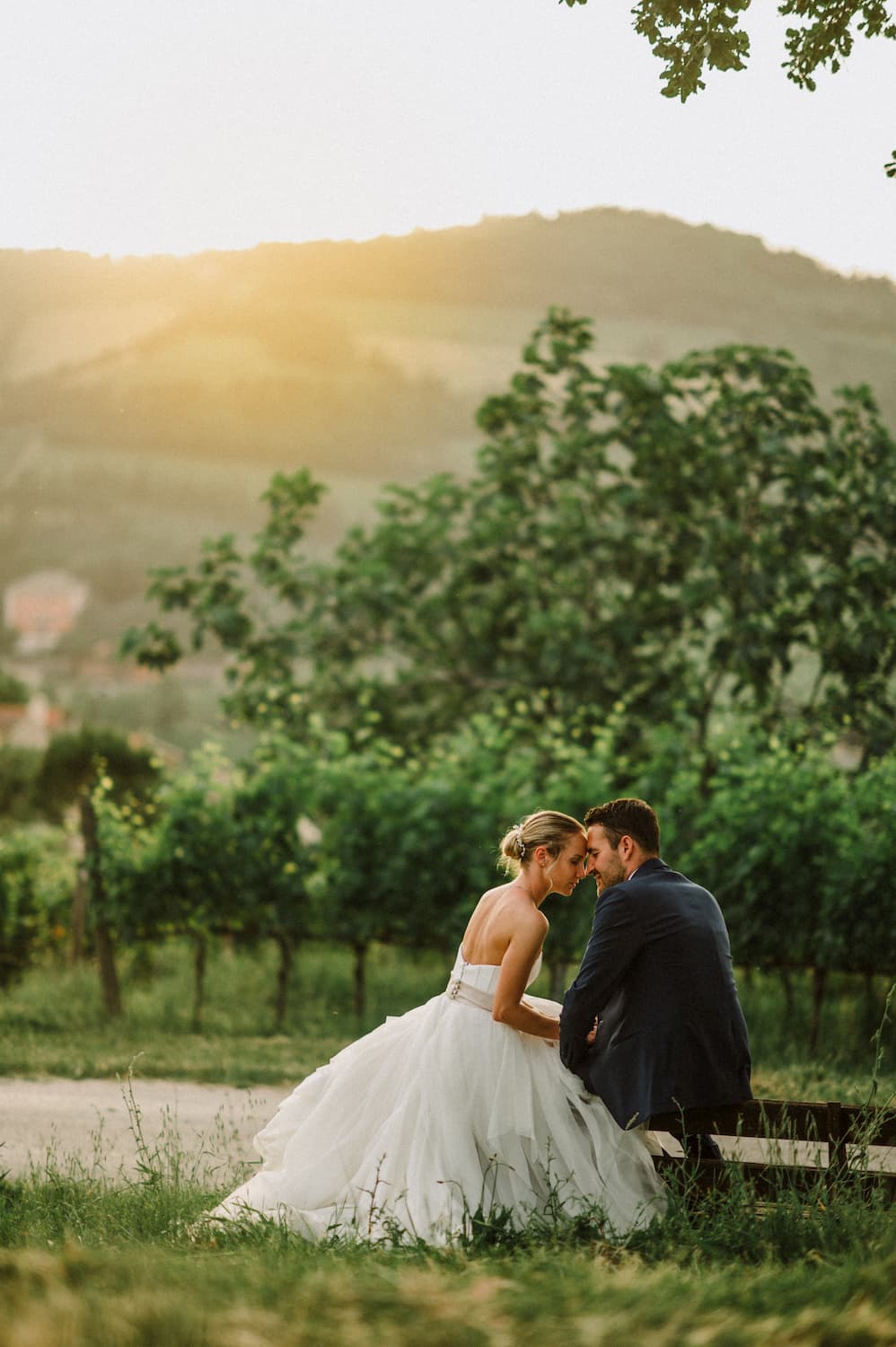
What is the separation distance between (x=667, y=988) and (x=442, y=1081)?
39.9 inches

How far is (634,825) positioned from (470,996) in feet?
3.39

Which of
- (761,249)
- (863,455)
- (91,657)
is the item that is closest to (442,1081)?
(863,455)

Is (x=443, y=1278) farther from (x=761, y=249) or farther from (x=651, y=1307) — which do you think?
(x=761, y=249)

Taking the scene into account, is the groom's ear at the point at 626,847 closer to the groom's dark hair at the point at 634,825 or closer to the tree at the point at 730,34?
the groom's dark hair at the point at 634,825

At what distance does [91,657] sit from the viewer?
98.1 meters

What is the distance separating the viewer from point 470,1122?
18.0 feet

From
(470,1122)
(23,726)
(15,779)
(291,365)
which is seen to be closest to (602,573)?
(470,1122)

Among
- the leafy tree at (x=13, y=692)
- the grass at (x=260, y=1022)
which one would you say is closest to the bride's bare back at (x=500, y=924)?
the grass at (x=260, y=1022)

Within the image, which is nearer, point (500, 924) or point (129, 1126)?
point (500, 924)

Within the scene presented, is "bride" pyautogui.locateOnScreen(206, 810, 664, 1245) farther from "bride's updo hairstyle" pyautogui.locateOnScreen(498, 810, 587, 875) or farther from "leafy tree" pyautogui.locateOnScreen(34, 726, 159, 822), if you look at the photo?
"leafy tree" pyautogui.locateOnScreen(34, 726, 159, 822)

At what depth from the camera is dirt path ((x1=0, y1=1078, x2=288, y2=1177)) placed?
728 cm

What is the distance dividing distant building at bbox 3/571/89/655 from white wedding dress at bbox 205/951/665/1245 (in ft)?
326

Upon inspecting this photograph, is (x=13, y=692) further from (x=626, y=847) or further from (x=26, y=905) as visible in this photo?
(x=626, y=847)

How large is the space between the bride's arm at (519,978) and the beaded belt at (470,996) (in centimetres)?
13
